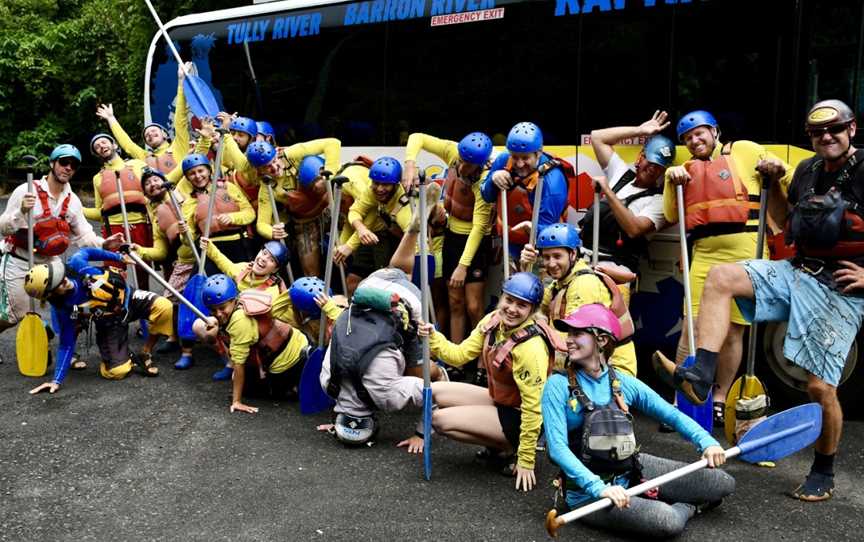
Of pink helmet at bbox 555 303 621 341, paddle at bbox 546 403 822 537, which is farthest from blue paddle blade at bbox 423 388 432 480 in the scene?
pink helmet at bbox 555 303 621 341

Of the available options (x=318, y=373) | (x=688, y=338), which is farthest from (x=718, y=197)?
(x=318, y=373)

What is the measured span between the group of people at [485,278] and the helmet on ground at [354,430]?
14mm

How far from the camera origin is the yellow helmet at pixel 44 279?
21.4 feet

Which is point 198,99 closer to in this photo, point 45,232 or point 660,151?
point 45,232

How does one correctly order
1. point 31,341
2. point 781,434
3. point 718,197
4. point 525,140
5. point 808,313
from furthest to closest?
point 31,341 < point 525,140 < point 718,197 < point 808,313 < point 781,434

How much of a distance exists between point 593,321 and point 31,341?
500 centimetres

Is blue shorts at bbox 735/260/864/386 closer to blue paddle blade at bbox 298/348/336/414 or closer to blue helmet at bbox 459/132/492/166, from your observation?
blue helmet at bbox 459/132/492/166

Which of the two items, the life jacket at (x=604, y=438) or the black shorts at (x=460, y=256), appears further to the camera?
the black shorts at (x=460, y=256)

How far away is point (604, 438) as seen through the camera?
3.93 metres

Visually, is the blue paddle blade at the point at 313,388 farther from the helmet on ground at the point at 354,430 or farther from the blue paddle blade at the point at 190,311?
the blue paddle blade at the point at 190,311

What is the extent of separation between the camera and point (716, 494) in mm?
4227

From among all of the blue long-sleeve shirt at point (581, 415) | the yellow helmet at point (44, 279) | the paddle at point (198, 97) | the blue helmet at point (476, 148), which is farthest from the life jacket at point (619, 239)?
the paddle at point (198, 97)

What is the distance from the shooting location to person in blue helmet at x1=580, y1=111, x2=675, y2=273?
5672 millimetres

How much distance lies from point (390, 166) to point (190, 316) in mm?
2331
